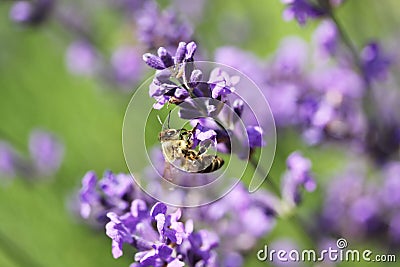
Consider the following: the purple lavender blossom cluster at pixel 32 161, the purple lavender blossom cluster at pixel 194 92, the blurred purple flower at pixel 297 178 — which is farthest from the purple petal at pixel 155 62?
the purple lavender blossom cluster at pixel 32 161

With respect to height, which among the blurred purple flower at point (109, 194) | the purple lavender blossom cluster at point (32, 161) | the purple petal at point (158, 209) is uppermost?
the purple lavender blossom cluster at point (32, 161)

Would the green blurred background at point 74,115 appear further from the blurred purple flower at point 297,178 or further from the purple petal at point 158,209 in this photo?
the purple petal at point 158,209

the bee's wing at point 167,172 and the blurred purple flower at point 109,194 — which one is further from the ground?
the bee's wing at point 167,172

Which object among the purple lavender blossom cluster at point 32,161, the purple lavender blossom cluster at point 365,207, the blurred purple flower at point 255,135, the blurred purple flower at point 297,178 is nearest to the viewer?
the blurred purple flower at point 255,135

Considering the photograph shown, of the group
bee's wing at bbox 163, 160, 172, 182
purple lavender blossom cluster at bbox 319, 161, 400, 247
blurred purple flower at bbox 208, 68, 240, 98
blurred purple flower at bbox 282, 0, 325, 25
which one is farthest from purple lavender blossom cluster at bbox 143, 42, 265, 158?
purple lavender blossom cluster at bbox 319, 161, 400, 247

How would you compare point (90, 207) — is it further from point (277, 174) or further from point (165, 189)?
point (277, 174)

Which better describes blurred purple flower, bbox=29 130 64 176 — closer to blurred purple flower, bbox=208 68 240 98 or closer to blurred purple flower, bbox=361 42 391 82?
blurred purple flower, bbox=361 42 391 82

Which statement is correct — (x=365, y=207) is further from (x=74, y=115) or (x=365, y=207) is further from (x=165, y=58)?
(x=74, y=115)

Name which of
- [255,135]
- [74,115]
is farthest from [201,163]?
[74,115]
